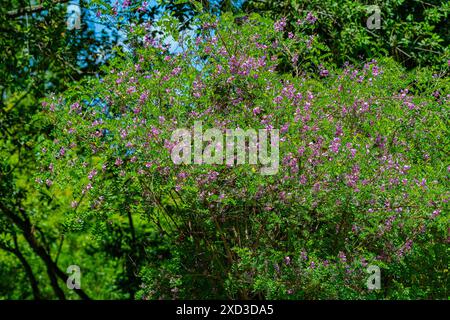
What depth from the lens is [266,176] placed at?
5.29 metres

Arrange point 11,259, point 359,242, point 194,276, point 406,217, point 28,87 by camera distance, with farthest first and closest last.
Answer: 1. point 11,259
2. point 28,87
3. point 194,276
4. point 359,242
5. point 406,217

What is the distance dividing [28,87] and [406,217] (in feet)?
19.1

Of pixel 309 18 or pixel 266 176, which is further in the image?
pixel 309 18

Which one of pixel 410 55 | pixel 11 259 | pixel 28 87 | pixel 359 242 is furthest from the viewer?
pixel 11 259

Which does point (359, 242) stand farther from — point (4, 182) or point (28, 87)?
point (28, 87)

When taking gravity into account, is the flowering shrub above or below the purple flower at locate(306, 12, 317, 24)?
below

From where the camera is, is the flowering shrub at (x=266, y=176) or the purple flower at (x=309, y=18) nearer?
the flowering shrub at (x=266, y=176)

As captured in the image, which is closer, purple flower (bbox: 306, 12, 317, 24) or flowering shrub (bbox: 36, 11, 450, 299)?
flowering shrub (bbox: 36, 11, 450, 299)

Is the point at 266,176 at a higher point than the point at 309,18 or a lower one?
lower

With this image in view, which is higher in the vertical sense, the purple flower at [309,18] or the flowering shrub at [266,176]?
the purple flower at [309,18]

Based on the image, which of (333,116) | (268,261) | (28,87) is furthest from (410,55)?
(28,87)

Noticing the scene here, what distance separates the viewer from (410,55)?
332 inches

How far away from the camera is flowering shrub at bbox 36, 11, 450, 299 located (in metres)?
5.38

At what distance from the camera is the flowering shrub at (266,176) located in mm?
5375
